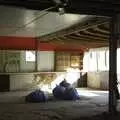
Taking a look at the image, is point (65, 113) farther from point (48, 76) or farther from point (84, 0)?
point (48, 76)

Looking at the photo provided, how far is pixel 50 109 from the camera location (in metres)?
8.36

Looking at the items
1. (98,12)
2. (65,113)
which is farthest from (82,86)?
(98,12)

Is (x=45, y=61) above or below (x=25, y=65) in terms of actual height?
above

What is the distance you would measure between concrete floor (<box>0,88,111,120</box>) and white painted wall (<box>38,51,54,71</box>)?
3.91 metres

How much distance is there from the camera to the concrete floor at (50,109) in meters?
7.38

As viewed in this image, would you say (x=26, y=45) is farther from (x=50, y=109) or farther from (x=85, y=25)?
(x=50, y=109)

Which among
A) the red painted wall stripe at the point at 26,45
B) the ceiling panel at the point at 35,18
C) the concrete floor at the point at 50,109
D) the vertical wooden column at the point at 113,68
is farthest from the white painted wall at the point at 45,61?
the vertical wooden column at the point at 113,68

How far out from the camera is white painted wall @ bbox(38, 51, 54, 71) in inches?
555

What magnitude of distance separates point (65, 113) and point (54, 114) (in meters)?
0.33

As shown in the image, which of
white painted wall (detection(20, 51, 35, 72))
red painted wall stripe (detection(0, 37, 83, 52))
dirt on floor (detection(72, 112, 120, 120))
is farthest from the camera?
white painted wall (detection(20, 51, 35, 72))

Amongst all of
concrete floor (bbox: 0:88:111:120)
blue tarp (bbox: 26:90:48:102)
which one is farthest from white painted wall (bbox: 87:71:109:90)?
blue tarp (bbox: 26:90:48:102)

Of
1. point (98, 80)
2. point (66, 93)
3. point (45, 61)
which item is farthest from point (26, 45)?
point (66, 93)

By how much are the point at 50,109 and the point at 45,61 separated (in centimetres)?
595

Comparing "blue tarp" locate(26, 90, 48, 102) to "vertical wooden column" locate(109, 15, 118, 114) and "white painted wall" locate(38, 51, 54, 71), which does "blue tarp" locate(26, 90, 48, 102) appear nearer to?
"vertical wooden column" locate(109, 15, 118, 114)
